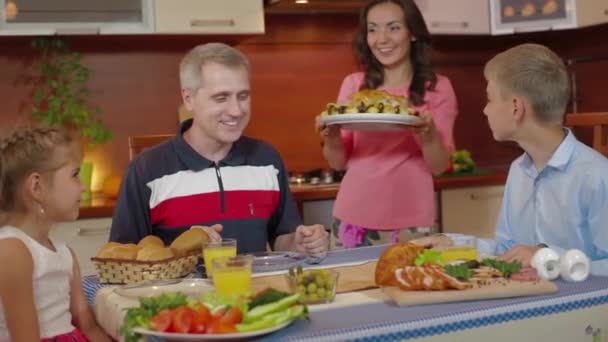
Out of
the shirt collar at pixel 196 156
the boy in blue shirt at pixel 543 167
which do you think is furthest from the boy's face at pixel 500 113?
the shirt collar at pixel 196 156

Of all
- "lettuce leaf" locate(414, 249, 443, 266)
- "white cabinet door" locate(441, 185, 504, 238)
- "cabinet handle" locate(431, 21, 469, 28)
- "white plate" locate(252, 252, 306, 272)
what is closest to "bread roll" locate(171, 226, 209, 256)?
"white plate" locate(252, 252, 306, 272)

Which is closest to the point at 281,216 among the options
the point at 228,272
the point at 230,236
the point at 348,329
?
the point at 230,236

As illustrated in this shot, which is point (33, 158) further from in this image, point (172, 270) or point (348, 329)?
point (348, 329)

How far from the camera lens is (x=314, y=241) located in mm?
1836

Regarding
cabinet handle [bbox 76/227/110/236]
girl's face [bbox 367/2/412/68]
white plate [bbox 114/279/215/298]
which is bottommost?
cabinet handle [bbox 76/227/110/236]

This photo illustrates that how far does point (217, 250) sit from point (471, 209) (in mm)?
2050

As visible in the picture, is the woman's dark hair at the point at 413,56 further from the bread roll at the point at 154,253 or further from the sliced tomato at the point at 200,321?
the sliced tomato at the point at 200,321

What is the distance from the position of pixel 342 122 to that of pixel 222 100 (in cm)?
41

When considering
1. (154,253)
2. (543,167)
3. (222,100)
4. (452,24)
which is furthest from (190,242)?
(452,24)

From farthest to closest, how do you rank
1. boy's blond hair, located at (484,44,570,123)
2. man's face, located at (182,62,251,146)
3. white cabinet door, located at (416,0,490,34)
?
white cabinet door, located at (416,0,490,34)
man's face, located at (182,62,251,146)
boy's blond hair, located at (484,44,570,123)

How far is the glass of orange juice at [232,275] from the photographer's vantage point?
1.40 m

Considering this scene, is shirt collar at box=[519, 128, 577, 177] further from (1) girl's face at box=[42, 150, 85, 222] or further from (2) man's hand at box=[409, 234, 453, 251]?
(1) girl's face at box=[42, 150, 85, 222]

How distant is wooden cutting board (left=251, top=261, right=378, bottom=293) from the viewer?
1.50 metres

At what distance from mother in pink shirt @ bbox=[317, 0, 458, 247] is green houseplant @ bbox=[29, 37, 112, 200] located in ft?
4.04
